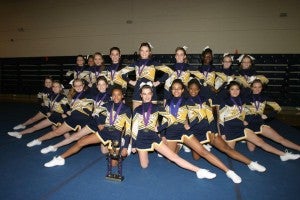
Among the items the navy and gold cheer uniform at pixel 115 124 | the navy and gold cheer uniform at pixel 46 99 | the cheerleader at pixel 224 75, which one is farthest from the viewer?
the navy and gold cheer uniform at pixel 46 99

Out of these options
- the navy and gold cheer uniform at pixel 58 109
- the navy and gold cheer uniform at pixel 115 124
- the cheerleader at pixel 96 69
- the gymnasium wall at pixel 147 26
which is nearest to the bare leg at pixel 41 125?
the navy and gold cheer uniform at pixel 58 109

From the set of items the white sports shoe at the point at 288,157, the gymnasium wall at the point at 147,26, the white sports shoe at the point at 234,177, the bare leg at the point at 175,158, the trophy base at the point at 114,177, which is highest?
→ the gymnasium wall at the point at 147,26

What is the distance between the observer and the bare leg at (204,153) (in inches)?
128

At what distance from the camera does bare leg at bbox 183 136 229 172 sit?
10.6 feet

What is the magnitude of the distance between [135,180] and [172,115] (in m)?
1.05

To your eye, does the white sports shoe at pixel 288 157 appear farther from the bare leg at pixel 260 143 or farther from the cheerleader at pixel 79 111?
the cheerleader at pixel 79 111

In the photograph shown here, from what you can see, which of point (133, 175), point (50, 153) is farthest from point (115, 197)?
point (50, 153)

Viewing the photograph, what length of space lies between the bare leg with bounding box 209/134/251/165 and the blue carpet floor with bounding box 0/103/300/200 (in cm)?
19

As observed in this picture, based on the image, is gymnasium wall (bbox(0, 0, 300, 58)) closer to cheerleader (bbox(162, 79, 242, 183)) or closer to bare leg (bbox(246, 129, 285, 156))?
bare leg (bbox(246, 129, 285, 156))

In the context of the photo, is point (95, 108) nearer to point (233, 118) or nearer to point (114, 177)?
point (114, 177)

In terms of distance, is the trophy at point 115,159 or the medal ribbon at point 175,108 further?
the medal ribbon at point 175,108

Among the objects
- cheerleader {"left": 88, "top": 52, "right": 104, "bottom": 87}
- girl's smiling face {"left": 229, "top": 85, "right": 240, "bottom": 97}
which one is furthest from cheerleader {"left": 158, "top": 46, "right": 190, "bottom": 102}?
cheerleader {"left": 88, "top": 52, "right": 104, "bottom": 87}

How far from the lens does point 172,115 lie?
3582 millimetres

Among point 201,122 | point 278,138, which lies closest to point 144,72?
point 201,122
